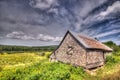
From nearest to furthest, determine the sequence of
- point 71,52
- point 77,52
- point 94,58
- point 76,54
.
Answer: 1. point 77,52
2. point 76,54
3. point 71,52
4. point 94,58

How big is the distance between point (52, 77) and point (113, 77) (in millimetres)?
5623

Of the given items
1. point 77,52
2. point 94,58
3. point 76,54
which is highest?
point 77,52

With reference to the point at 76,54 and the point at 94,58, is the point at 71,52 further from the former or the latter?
the point at 94,58

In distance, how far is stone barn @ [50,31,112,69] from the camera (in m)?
24.0

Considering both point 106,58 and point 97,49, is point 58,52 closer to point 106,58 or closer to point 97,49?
point 97,49

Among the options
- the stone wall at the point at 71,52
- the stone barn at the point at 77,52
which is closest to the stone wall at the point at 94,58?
the stone barn at the point at 77,52

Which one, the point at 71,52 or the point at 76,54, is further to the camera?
the point at 71,52

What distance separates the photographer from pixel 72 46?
25.5 metres

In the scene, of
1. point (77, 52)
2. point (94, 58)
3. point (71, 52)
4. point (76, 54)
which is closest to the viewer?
point (77, 52)

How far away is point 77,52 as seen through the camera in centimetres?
2478

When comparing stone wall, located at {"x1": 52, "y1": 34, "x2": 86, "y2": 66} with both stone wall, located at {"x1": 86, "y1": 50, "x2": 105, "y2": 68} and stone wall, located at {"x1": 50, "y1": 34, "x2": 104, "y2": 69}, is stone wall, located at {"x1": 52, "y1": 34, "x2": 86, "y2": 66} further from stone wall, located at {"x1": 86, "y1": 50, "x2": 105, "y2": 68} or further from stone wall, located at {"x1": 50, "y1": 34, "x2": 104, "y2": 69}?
stone wall, located at {"x1": 86, "y1": 50, "x2": 105, "y2": 68}

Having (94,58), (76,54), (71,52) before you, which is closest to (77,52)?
(76,54)

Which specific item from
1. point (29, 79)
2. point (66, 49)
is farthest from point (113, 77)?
point (66, 49)

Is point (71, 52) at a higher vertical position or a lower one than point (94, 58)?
higher
